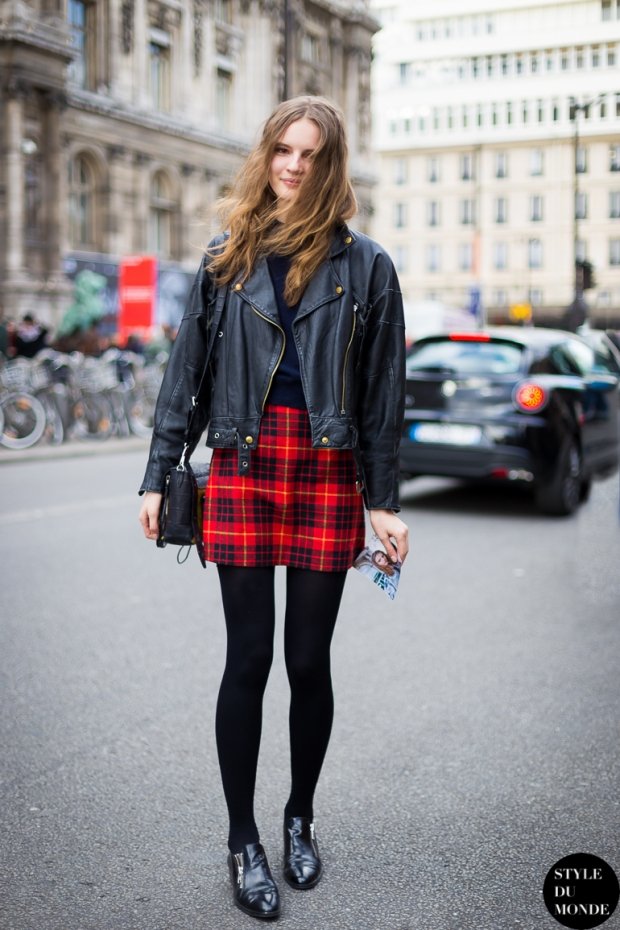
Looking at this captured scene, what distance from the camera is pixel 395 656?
5.01 metres

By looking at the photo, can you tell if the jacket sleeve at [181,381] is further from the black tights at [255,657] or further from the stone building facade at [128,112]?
the stone building facade at [128,112]

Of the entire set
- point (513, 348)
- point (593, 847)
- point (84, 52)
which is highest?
point (84, 52)

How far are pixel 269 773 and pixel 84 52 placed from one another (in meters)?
29.7

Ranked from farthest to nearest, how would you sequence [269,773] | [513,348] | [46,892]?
1. [513,348]
2. [269,773]
3. [46,892]

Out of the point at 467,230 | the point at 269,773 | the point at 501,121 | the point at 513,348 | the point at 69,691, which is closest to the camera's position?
the point at 269,773

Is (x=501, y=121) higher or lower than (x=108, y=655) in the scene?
higher

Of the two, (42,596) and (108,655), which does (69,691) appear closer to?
(108,655)

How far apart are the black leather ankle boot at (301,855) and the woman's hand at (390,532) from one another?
0.71m

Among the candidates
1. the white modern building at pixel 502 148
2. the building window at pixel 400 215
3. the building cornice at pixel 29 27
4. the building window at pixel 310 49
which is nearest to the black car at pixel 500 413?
the white modern building at pixel 502 148

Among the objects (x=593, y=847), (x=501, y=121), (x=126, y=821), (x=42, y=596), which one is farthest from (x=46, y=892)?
(x=501, y=121)

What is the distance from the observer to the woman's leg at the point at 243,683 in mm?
2672

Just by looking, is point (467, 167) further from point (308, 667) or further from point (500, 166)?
point (308, 667)

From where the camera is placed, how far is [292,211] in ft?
8.77

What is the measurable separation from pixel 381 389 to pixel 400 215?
75291mm
